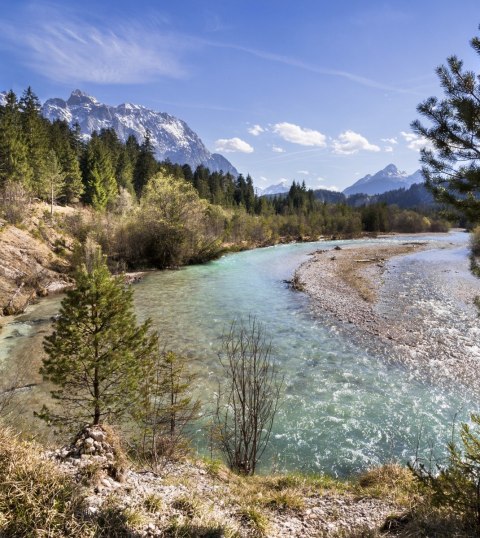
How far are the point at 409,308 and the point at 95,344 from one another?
24228mm

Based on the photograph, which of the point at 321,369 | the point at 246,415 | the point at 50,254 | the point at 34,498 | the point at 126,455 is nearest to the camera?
the point at 34,498

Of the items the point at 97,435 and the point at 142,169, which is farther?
the point at 142,169

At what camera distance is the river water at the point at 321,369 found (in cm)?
1098

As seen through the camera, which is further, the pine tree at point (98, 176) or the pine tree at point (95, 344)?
the pine tree at point (98, 176)

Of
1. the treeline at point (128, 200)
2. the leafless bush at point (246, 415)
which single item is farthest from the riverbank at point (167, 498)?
the treeline at point (128, 200)

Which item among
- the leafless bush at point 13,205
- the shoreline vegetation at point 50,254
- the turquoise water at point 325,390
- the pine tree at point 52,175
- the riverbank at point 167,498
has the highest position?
the pine tree at point 52,175

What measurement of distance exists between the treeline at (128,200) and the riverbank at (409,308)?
50.6 feet

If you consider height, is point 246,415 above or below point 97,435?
below

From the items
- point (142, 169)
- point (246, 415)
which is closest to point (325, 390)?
point (246, 415)

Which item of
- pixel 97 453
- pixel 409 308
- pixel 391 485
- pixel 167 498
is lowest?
pixel 391 485

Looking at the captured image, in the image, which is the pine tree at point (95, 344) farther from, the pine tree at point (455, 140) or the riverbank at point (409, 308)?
the riverbank at point (409, 308)

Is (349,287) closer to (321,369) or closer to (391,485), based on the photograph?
(321,369)

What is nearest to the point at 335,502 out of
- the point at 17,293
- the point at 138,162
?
the point at 17,293

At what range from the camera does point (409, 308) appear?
87.0ft
